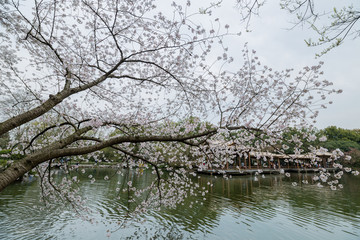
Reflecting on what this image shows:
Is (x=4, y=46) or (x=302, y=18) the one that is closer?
(x=302, y=18)

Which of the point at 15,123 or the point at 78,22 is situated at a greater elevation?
the point at 78,22

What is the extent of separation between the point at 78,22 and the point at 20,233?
7.17 meters

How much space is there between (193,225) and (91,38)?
7861mm

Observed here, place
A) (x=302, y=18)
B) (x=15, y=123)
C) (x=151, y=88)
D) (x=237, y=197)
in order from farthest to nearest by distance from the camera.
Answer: (x=237, y=197), (x=151, y=88), (x=15, y=123), (x=302, y=18)

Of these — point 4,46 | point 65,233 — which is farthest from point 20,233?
point 4,46

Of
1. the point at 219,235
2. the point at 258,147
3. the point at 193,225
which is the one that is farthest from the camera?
the point at 193,225

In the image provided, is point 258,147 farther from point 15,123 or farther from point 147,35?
point 15,123

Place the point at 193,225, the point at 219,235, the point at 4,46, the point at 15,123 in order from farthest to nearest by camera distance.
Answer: the point at 193,225, the point at 219,235, the point at 4,46, the point at 15,123

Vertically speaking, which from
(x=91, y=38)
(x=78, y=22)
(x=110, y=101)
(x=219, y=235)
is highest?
(x=78, y=22)

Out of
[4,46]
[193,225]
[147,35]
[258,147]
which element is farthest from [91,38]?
[193,225]

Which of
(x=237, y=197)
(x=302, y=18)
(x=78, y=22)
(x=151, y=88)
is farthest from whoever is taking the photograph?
(x=237, y=197)

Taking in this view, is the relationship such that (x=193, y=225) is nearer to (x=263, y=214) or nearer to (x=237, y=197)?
(x=263, y=214)

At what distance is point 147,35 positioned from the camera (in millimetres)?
5039

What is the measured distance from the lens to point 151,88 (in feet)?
21.8
